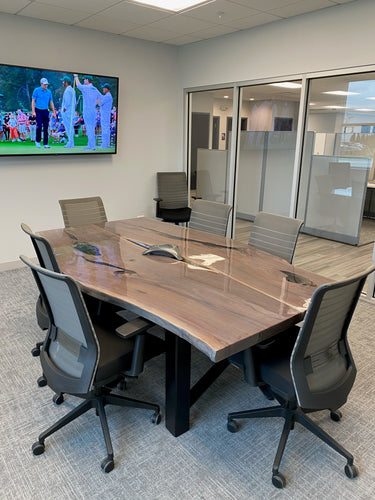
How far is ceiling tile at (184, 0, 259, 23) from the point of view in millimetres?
3756

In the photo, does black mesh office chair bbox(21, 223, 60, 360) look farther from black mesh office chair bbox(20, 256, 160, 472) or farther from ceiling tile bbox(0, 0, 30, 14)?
ceiling tile bbox(0, 0, 30, 14)

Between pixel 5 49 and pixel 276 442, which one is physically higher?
pixel 5 49

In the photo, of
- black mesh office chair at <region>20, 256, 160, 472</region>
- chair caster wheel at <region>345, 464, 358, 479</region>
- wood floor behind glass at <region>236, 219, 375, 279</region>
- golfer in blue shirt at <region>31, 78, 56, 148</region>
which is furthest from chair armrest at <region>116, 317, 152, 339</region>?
golfer in blue shirt at <region>31, 78, 56, 148</region>

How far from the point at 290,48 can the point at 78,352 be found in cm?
400

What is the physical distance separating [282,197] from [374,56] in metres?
1.79

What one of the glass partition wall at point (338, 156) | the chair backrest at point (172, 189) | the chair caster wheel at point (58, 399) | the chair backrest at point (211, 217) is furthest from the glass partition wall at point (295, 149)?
the chair caster wheel at point (58, 399)

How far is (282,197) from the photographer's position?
4820mm

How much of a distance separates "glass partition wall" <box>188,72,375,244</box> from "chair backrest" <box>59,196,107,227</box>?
2.20 m

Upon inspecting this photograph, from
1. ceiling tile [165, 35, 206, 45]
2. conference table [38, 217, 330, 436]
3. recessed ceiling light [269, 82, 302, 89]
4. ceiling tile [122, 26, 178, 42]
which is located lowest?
conference table [38, 217, 330, 436]

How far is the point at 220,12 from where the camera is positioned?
398cm

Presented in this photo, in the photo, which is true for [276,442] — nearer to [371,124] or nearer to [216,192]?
[371,124]

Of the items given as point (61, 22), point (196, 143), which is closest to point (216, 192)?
point (196, 143)

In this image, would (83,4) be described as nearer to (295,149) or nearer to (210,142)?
(210,142)

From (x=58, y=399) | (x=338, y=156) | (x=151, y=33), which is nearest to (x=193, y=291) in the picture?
(x=58, y=399)
